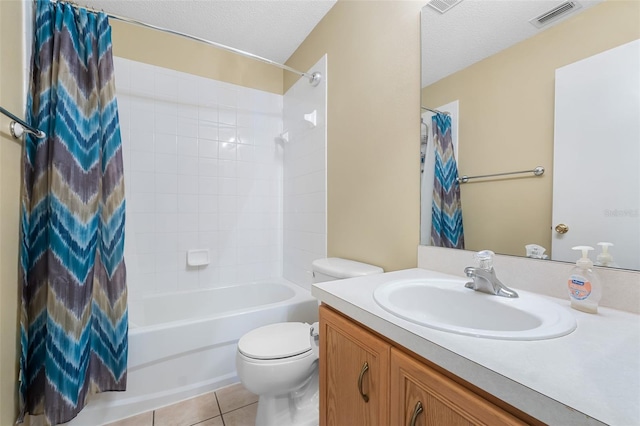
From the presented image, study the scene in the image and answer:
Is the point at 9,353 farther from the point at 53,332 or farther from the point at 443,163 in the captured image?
→ the point at 443,163

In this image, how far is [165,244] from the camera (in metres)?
2.07

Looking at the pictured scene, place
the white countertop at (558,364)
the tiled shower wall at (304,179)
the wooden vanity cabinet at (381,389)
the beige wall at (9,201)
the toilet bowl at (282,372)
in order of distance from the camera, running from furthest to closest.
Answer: the tiled shower wall at (304,179) → the toilet bowl at (282,372) → the beige wall at (9,201) → the wooden vanity cabinet at (381,389) → the white countertop at (558,364)

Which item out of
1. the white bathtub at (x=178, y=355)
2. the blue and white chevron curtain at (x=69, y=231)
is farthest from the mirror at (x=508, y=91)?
the blue and white chevron curtain at (x=69, y=231)

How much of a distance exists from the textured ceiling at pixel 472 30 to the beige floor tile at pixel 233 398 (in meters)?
1.91

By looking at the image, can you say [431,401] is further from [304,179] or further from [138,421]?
[304,179]

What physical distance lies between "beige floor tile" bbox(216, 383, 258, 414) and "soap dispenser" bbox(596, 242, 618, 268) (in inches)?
66.9

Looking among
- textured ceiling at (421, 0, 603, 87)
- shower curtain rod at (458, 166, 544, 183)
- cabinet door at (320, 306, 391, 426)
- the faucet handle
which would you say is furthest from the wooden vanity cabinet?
textured ceiling at (421, 0, 603, 87)

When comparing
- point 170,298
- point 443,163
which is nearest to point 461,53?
point 443,163

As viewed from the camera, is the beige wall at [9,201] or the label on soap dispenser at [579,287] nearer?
the label on soap dispenser at [579,287]

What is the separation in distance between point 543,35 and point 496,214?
570mm

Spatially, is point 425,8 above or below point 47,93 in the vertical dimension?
above

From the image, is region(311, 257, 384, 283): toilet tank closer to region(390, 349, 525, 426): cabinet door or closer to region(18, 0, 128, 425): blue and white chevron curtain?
A: region(390, 349, 525, 426): cabinet door

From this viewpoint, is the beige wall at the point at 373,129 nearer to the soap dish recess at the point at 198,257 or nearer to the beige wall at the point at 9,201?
the soap dish recess at the point at 198,257

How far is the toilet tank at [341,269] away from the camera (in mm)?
1331
